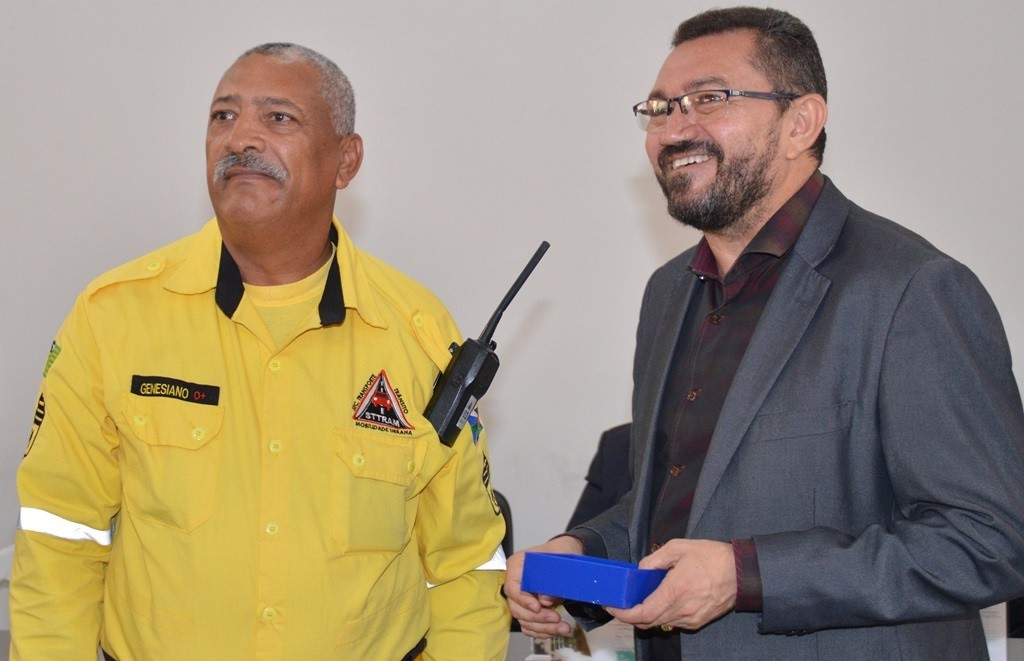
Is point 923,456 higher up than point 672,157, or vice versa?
point 672,157

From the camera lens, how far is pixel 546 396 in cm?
354

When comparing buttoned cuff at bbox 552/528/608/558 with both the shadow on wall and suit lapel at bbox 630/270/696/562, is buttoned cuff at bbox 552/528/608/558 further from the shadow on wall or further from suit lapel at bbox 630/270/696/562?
the shadow on wall

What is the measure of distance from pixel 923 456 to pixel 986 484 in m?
0.09

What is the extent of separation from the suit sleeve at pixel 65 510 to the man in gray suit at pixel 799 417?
29.9 inches

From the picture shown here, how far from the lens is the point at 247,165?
6.15 feet

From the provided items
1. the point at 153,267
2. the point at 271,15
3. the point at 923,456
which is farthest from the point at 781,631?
the point at 271,15

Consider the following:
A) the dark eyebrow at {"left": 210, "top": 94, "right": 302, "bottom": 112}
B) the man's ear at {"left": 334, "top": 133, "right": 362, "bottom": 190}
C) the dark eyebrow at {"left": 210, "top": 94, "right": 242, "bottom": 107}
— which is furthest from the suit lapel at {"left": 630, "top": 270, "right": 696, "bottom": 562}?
the dark eyebrow at {"left": 210, "top": 94, "right": 242, "bottom": 107}

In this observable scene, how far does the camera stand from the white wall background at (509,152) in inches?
132

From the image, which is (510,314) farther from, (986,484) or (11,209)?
(986,484)

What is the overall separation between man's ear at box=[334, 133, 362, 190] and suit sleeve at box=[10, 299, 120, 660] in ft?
1.94

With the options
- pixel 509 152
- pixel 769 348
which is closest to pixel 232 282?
pixel 769 348

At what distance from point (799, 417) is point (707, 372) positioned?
0.24 meters

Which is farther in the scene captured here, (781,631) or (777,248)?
(777,248)

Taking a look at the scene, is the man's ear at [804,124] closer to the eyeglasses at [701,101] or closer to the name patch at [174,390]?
the eyeglasses at [701,101]
